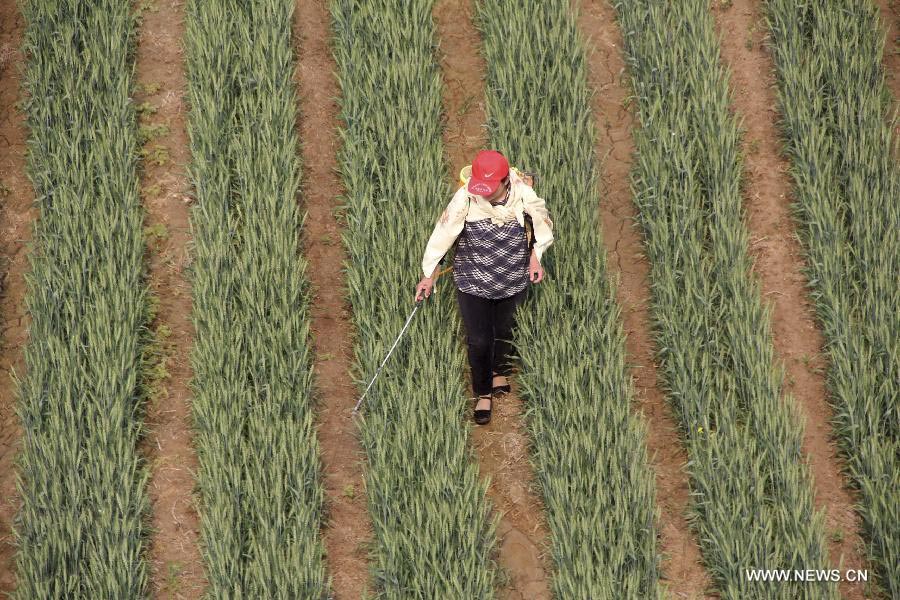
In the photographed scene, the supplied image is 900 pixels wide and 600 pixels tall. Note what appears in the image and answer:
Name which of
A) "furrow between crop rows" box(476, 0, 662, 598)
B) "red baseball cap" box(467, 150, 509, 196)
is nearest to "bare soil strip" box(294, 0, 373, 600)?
"furrow between crop rows" box(476, 0, 662, 598)

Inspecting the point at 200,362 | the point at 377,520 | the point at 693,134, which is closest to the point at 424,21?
the point at 693,134

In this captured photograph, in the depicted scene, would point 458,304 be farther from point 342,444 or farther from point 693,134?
point 693,134

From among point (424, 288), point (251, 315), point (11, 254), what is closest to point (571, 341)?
point (424, 288)

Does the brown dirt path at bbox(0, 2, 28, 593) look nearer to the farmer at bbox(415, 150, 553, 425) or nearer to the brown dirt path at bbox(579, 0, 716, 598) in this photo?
the farmer at bbox(415, 150, 553, 425)

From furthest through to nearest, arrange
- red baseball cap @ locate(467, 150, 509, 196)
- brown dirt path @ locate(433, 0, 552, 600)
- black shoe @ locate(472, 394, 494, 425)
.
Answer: black shoe @ locate(472, 394, 494, 425) → brown dirt path @ locate(433, 0, 552, 600) → red baseball cap @ locate(467, 150, 509, 196)

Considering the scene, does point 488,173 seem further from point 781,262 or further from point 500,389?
point 781,262

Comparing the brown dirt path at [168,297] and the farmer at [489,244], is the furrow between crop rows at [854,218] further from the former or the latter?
the brown dirt path at [168,297]

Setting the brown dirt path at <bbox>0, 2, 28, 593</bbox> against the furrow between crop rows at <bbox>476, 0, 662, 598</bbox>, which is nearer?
the furrow between crop rows at <bbox>476, 0, 662, 598</bbox>
